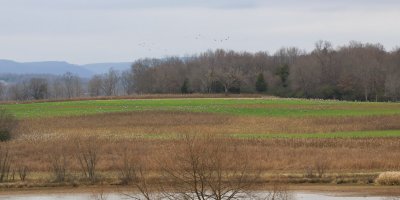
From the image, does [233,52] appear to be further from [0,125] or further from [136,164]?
[136,164]

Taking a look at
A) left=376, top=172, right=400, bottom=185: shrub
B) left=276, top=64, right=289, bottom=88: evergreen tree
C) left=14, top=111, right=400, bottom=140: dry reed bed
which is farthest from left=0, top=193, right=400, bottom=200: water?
left=276, top=64, right=289, bottom=88: evergreen tree

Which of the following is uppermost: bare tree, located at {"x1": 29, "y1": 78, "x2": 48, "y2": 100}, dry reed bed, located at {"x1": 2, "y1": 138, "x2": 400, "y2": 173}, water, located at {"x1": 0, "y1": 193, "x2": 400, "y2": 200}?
bare tree, located at {"x1": 29, "y1": 78, "x2": 48, "y2": 100}

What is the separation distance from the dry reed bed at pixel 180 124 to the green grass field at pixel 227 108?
4.00m

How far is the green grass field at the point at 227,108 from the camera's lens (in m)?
73.1

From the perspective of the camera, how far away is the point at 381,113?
68.2 metres

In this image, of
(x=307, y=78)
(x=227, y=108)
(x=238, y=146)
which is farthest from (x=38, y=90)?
(x=238, y=146)

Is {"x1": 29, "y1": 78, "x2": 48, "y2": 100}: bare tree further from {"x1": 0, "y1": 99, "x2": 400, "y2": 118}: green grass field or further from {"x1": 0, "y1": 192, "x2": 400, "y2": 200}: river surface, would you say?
{"x1": 0, "y1": 192, "x2": 400, "y2": 200}: river surface

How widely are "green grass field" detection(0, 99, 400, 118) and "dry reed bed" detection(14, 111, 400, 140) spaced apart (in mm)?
3997

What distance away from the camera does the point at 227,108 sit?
79.9 meters

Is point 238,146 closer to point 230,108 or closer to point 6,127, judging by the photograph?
point 6,127

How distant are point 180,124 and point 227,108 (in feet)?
50.7

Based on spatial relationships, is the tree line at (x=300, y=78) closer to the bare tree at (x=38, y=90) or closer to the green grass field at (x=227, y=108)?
the bare tree at (x=38, y=90)

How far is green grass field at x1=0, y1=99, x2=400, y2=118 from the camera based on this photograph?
73.1 meters

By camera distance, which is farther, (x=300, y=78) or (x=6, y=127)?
(x=300, y=78)
